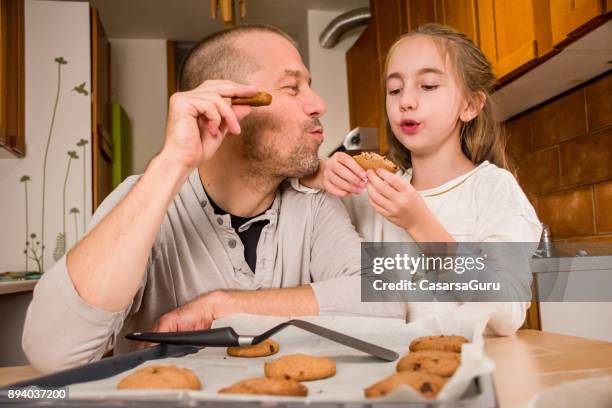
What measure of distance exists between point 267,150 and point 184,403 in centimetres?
85

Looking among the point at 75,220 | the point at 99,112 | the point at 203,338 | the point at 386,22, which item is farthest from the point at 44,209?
the point at 203,338

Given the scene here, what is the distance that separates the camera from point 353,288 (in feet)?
3.21

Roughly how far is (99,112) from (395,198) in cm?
241

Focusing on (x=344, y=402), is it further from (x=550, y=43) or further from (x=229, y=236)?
(x=550, y=43)

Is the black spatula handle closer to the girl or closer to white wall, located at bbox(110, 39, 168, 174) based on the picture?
the girl

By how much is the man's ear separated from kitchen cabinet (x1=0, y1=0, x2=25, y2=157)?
6.62 feet

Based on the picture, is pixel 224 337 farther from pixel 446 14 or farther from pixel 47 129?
pixel 47 129

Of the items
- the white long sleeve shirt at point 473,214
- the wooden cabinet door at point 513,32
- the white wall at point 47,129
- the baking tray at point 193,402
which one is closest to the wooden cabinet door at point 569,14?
the wooden cabinet door at point 513,32

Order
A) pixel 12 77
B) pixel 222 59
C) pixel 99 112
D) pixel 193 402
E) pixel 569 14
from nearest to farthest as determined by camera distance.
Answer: pixel 193 402 → pixel 222 59 → pixel 569 14 → pixel 12 77 → pixel 99 112

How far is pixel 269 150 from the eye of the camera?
3.96ft

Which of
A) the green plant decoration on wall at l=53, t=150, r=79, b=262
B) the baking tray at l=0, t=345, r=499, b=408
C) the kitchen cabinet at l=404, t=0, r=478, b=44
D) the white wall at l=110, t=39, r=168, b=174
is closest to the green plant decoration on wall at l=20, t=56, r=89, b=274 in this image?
the green plant decoration on wall at l=53, t=150, r=79, b=262

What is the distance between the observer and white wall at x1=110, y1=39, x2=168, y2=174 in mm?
4246

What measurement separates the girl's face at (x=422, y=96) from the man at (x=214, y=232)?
215mm

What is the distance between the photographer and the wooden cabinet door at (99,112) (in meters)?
2.87
